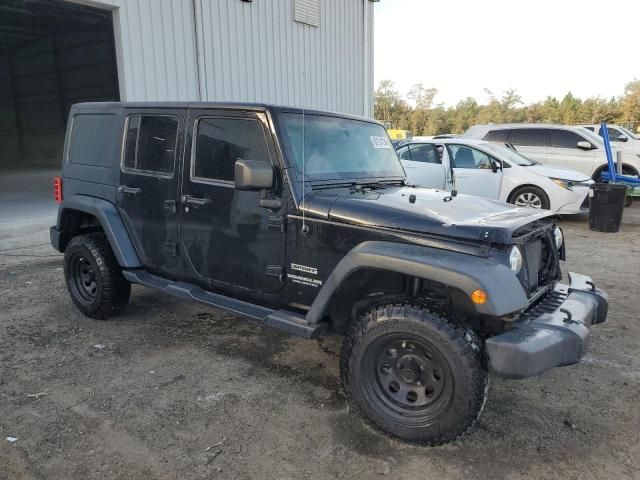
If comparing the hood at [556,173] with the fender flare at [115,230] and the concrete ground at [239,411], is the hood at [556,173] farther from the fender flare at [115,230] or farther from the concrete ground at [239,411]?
the fender flare at [115,230]

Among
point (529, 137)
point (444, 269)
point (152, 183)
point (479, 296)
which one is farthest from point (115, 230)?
point (529, 137)

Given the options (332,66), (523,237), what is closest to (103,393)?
(523,237)

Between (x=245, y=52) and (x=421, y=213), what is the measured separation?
889 centimetres

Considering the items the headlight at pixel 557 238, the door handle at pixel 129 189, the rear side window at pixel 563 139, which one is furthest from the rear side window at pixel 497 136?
the door handle at pixel 129 189

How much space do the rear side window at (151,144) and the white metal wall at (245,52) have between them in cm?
510

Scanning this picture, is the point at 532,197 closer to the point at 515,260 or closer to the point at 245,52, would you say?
the point at 245,52

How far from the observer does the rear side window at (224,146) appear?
335 cm

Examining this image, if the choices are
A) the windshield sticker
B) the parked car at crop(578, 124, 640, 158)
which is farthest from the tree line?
the windshield sticker

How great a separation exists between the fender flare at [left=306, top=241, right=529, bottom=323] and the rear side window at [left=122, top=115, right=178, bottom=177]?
5.83 feet

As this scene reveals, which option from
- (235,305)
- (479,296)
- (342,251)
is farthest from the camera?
(235,305)

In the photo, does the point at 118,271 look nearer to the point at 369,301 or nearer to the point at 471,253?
the point at 369,301

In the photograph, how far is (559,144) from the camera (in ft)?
39.4

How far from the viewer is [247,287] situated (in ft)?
11.4

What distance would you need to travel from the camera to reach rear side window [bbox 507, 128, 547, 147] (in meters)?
12.1
